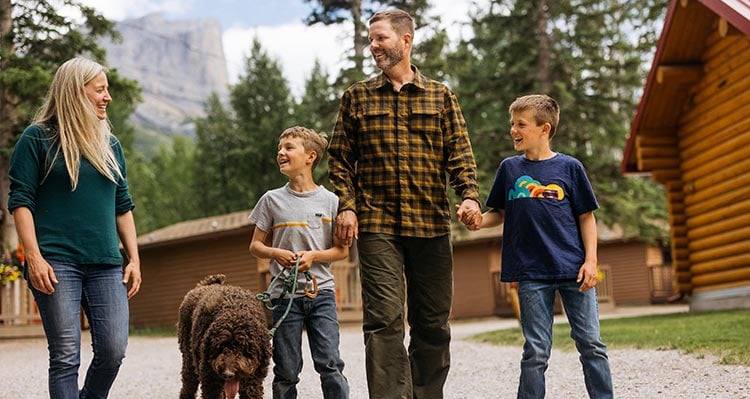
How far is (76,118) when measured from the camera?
4.38 m

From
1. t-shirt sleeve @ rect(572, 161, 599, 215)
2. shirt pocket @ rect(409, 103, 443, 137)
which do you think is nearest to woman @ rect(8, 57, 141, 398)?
shirt pocket @ rect(409, 103, 443, 137)

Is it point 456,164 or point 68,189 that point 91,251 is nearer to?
point 68,189

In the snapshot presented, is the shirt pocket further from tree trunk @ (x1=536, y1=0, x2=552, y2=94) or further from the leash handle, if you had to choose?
tree trunk @ (x1=536, y1=0, x2=552, y2=94)

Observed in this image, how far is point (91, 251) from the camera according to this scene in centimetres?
424

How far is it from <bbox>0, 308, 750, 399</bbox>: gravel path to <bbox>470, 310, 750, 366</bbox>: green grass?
10.1 inches

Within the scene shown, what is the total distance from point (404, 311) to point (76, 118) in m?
2.06

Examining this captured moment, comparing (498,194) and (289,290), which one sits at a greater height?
(498,194)

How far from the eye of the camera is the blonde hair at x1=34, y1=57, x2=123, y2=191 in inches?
170

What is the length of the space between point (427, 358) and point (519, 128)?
1.45m

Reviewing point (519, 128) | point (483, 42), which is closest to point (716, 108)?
point (483, 42)

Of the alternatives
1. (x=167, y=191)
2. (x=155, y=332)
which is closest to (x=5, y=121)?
(x=155, y=332)

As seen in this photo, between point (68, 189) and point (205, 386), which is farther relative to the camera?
point (205, 386)

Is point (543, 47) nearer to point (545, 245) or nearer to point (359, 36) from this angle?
point (359, 36)

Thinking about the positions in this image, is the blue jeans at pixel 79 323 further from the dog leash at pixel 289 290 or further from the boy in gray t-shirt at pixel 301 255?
the boy in gray t-shirt at pixel 301 255
